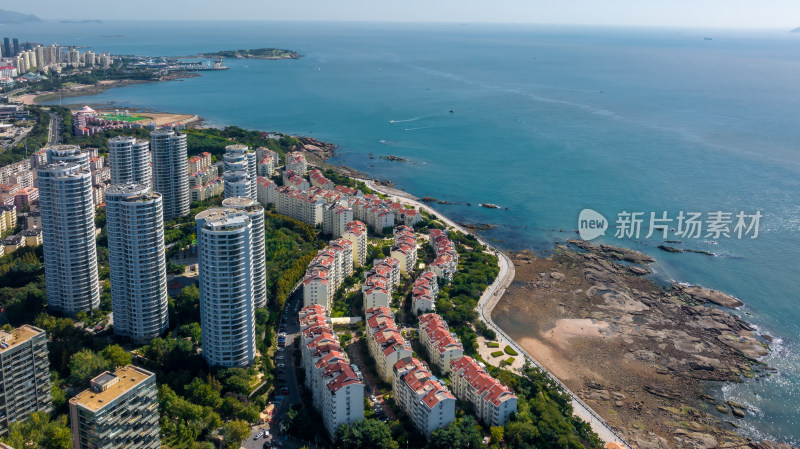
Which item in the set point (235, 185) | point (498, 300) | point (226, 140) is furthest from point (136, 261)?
point (226, 140)

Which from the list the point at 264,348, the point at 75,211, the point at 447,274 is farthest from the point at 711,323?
A: the point at 75,211

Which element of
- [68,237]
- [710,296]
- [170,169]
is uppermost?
[170,169]

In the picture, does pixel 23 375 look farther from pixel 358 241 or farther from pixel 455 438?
pixel 358 241

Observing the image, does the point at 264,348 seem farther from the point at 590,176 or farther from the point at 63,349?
the point at 590,176

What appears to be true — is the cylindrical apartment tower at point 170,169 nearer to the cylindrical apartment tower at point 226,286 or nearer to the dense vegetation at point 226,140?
the dense vegetation at point 226,140

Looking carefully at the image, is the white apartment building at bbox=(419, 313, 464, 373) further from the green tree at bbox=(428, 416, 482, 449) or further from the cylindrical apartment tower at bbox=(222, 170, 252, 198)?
the cylindrical apartment tower at bbox=(222, 170, 252, 198)

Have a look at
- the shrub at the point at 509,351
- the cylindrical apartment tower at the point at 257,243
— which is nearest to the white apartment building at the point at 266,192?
the cylindrical apartment tower at the point at 257,243
